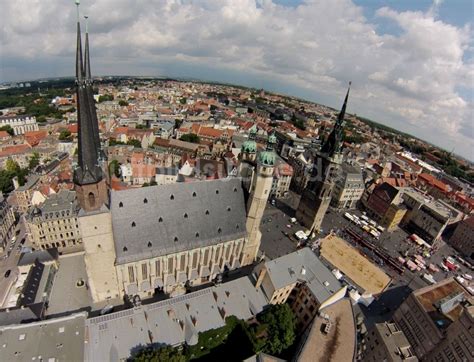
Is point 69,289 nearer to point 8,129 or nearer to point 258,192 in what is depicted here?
point 258,192

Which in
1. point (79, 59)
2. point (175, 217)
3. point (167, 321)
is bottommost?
point (167, 321)

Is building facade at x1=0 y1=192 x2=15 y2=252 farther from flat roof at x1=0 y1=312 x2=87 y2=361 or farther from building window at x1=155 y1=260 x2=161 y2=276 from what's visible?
building window at x1=155 y1=260 x2=161 y2=276

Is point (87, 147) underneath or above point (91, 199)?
above

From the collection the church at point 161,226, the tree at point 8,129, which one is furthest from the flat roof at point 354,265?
the tree at point 8,129

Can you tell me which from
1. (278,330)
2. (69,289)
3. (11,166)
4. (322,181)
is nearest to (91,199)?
(69,289)

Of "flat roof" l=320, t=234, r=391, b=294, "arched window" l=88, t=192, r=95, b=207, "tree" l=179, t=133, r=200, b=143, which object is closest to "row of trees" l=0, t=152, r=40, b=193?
"tree" l=179, t=133, r=200, b=143

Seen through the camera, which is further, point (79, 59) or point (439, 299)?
point (439, 299)
